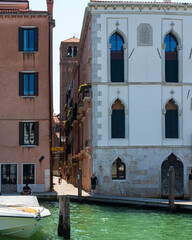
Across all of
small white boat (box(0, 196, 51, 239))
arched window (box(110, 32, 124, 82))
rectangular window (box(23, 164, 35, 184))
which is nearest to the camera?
small white boat (box(0, 196, 51, 239))

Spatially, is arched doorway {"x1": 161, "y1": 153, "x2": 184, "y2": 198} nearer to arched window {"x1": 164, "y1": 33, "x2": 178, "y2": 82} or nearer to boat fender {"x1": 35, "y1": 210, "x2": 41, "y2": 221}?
→ arched window {"x1": 164, "y1": 33, "x2": 178, "y2": 82}

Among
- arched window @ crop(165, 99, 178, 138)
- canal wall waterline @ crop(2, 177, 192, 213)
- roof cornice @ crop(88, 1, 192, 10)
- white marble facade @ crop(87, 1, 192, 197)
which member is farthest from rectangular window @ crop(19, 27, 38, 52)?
canal wall waterline @ crop(2, 177, 192, 213)

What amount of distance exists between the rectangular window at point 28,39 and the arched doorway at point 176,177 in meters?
10.7

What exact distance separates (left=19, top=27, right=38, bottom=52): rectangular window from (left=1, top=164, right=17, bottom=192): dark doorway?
24.1 ft

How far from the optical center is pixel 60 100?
8462 cm

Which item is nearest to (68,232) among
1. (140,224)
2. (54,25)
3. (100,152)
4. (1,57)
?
(140,224)

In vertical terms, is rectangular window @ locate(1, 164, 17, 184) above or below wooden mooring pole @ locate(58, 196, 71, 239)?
above

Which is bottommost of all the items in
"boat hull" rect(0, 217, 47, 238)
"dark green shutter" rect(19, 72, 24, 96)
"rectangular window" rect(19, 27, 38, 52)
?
"boat hull" rect(0, 217, 47, 238)

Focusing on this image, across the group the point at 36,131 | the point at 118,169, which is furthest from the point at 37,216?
the point at 36,131

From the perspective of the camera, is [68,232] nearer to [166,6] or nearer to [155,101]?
[155,101]

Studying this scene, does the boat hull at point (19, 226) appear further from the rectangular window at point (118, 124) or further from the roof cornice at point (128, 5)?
the roof cornice at point (128, 5)

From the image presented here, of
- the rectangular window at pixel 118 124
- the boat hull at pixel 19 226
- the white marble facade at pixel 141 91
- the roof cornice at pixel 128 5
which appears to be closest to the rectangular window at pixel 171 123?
the white marble facade at pixel 141 91

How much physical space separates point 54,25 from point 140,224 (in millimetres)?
18753

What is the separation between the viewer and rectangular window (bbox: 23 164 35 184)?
1310 inches
